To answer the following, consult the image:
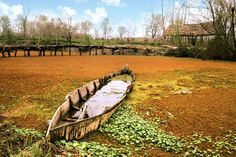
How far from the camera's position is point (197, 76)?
56.5ft

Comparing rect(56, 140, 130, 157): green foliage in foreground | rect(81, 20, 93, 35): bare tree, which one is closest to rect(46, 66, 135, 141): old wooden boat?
rect(56, 140, 130, 157): green foliage in foreground

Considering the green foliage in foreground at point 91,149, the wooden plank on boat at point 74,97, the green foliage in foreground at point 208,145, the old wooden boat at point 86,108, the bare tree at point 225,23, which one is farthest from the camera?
the bare tree at point 225,23

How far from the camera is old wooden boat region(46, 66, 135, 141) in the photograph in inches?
240

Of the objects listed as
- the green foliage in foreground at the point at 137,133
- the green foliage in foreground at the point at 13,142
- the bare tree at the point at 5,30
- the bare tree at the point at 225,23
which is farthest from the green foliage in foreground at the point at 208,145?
the bare tree at the point at 5,30

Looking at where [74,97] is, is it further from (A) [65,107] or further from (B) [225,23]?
(B) [225,23]

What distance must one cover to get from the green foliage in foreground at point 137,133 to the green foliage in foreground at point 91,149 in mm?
590

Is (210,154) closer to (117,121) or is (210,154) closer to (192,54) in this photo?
(117,121)

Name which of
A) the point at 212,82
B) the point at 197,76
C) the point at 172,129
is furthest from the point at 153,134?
the point at 197,76

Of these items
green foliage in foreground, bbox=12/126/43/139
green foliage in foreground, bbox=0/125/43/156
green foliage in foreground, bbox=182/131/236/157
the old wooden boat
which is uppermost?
the old wooden boat

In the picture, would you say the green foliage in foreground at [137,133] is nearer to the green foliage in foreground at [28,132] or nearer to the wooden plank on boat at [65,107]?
the wooden plank on boat at [65,107]

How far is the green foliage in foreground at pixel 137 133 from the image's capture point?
676 centimetres

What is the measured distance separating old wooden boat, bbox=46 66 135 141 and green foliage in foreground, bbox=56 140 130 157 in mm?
167

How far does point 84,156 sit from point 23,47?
2528cm

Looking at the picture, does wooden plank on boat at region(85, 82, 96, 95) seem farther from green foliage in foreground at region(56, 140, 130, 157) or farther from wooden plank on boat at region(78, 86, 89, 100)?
green foliage in foreground at region(56, 140, 130, 157)
